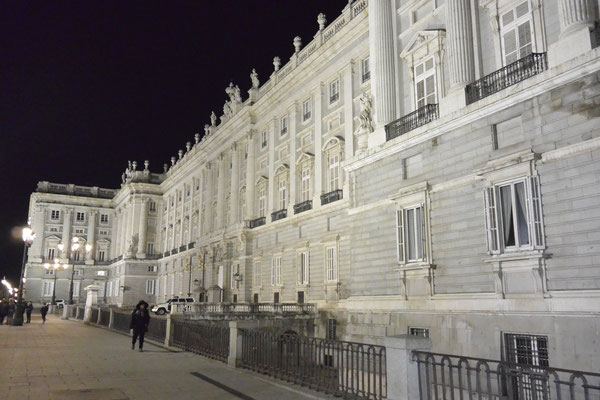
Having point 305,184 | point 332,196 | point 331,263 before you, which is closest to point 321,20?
point 305,184

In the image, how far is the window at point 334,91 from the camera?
1253 inches

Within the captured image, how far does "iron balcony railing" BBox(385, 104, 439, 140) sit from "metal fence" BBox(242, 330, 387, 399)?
8.41m

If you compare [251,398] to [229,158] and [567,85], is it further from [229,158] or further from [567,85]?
[229,158]

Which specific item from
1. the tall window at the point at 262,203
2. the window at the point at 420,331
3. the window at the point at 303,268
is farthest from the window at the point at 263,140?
the window at the point at 420,331

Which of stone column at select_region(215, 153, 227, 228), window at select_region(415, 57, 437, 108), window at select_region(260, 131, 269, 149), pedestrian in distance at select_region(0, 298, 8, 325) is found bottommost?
pedestrian in distance at select_region(0, 298, 8, 325)

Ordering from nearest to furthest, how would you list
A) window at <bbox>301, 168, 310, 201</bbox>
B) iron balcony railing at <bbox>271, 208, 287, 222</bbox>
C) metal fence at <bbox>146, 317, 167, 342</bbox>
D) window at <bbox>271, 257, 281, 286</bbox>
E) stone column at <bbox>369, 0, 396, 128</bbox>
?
stone column at <bbox>369, 0, 396, 128</bbox> → metal fence at <bbox>146, 317, 167, 342</bbox> → window at <bbox>301, 168, 310, 201</bbox> → window at <bbox>271, 257, 281, 286</bbox> → iron balcony railing at <bbox>271, 208, 287, 222</bbox>

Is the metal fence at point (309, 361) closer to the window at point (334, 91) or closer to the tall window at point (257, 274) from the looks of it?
the window at point (334, 91)

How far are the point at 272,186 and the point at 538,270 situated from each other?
27.0m

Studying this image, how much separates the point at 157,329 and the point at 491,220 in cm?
1453

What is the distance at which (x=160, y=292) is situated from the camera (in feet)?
222

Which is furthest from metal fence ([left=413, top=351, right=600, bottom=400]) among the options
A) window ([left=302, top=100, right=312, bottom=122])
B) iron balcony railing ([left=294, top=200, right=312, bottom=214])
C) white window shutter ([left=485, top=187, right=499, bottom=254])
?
window ([left=302, top=100, right=312, bottom=122])

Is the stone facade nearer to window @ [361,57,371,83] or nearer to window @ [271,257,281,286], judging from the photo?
window @ [361,57,371,83]

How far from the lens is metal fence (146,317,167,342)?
2059cm

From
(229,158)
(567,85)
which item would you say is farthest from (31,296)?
(567,85)
